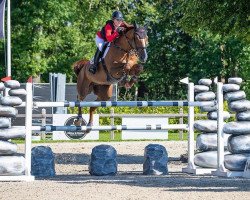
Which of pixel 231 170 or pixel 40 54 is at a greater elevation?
pixel 40 54

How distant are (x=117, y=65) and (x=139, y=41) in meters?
1.23

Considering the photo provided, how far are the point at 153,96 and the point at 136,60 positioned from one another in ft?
133

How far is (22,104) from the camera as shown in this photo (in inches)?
571

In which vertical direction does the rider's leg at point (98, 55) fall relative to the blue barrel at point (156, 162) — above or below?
above

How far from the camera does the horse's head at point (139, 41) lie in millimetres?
15812

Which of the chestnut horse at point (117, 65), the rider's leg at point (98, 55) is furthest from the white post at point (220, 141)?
the rider's leg at point (98, 55)

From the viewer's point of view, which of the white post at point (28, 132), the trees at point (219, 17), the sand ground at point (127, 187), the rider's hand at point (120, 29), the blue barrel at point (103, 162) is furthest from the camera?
the trees at point (219, 17)

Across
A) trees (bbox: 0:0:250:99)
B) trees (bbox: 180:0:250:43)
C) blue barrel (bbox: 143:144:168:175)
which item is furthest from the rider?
trees (bbox: 0:0:250:99)

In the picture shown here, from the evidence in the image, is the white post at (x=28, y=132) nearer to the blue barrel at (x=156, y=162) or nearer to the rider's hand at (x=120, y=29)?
the blue barrel at (x=156, y=162)

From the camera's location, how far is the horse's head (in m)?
15.8

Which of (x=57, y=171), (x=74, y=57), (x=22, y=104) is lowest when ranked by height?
(x=57, y=171)

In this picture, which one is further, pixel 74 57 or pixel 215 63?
pixel 215 63

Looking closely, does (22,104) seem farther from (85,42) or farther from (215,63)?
(215,63)

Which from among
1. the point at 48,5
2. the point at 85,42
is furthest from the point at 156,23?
the point at 48,5
